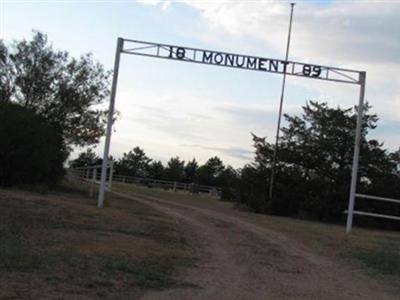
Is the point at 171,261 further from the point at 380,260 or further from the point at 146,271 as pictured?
the point at 380,260

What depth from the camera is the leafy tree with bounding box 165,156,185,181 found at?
11000cm

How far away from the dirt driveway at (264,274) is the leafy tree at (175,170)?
93339mm

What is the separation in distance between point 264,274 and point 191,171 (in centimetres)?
10535

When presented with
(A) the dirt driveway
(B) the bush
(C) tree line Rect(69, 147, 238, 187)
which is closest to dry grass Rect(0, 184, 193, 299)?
(A) the dirt driveway

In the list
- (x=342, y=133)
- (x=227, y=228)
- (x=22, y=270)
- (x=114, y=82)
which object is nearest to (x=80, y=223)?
(x=227, y=228)

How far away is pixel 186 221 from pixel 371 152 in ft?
54.8

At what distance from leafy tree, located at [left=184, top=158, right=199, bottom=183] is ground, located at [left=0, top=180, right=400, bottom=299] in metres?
94.5

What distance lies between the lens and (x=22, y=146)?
22.8 metres

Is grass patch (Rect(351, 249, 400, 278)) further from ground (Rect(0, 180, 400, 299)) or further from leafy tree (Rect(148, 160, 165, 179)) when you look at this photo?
leafy tree (Rect(148, 160, 165, 179))

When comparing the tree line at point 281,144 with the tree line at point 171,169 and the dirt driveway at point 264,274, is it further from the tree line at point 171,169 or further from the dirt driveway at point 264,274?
the tree line at point 171,169

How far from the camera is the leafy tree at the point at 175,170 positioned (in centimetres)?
11000

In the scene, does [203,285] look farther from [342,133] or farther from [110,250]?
[342,133]

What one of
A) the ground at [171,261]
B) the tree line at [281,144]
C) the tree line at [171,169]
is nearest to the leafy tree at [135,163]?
the tree line at [171,169]

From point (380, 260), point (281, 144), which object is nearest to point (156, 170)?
point (281, 144)
